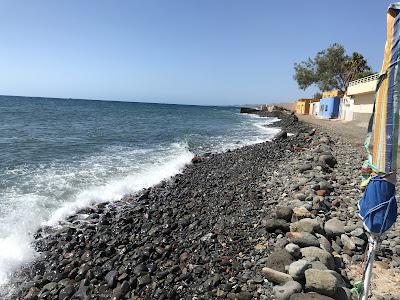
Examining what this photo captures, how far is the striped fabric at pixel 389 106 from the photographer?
3.61m

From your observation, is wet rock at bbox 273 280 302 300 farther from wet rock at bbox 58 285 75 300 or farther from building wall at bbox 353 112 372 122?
building wall at bbox 353 112 372 122

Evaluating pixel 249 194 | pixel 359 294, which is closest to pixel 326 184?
pixel 249 194

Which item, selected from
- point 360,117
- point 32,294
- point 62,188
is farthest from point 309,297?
point 360,117

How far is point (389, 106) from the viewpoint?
3643mm

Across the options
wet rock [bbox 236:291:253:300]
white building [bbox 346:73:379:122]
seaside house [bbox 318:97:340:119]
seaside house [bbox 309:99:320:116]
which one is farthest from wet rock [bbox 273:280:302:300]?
seaside house [bbox 309:99:320:116]

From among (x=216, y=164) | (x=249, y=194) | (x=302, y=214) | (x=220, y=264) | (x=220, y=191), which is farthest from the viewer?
(x=216, y=164)

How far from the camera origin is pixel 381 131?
370 centimetres

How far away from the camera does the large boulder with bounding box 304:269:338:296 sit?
4.66 metres

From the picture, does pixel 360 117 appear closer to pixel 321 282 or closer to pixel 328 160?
pixel 328 160

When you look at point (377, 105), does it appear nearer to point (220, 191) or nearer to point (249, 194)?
point (249, 194)

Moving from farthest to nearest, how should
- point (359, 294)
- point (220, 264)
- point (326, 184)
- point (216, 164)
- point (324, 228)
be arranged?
point (216, 164) → point (326, 184) → point (324, 228) → point (220, 264) → point (359, 294)

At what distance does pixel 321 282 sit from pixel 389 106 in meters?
2.60

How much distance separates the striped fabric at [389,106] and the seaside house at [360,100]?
91.6ft

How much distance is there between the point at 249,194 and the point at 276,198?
35.9 inches
